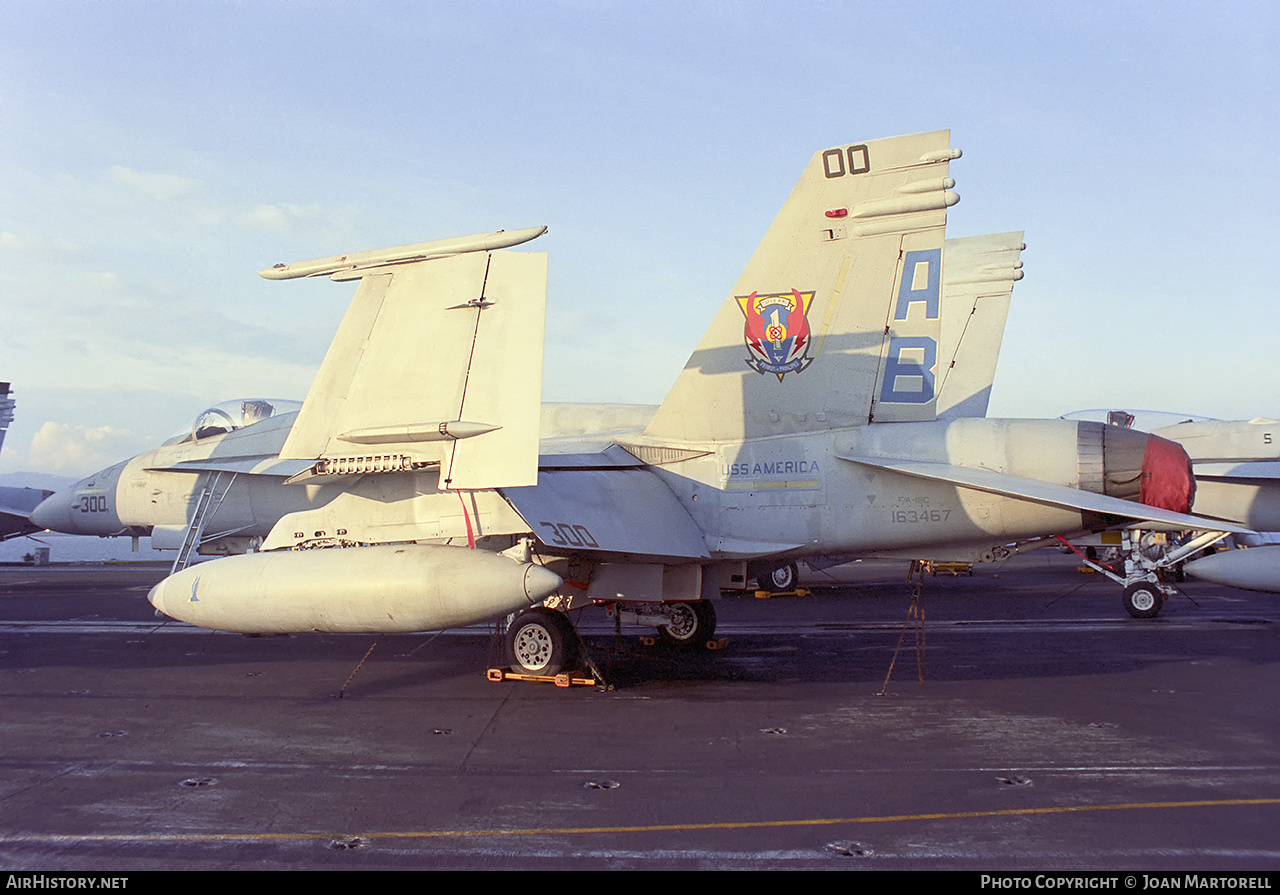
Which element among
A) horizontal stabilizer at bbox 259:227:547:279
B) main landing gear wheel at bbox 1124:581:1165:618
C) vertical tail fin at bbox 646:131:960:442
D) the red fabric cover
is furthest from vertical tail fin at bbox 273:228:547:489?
main landing gear wheel at bbox 1124:581:1165:618

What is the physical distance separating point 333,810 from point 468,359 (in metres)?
3.91

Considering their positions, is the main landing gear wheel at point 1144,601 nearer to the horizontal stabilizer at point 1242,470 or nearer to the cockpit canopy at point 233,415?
the horizontal stabilizer at point 1242,470

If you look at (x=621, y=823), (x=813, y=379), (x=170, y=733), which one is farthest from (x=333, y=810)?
(x=813, y=379)

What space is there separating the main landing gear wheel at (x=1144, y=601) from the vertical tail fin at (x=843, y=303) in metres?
7.59

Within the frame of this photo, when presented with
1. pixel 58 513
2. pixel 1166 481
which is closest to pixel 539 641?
pixel 1166 481

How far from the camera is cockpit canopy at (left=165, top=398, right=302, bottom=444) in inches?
509

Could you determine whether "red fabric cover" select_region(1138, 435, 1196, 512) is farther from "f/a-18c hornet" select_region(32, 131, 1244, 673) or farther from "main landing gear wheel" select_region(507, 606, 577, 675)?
"main landing gear wheel" select_region(507, 606, 577, 675)

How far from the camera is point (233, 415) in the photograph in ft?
42.9

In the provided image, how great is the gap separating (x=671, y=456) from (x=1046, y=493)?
12.8ft

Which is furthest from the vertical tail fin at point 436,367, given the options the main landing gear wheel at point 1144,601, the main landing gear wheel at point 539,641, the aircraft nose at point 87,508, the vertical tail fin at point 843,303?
the main landing gear wheel at point 1144,601

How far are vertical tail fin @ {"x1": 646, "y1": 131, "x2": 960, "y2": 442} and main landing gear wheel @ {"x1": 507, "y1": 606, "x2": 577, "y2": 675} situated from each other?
2.82 metres

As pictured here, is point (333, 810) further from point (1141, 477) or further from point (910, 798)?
point (1141, 477)

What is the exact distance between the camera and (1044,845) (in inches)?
190

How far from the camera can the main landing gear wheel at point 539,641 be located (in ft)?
31.6
